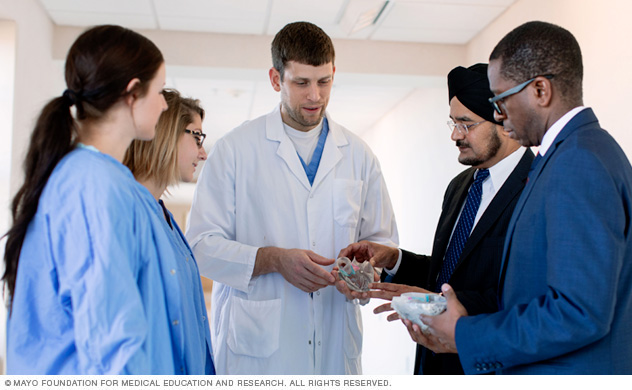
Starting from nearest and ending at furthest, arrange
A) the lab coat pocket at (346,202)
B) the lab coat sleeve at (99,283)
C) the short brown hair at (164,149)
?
the lab coat sleeve at (99,283) < the short brown hair at (164,149) < the lab coat pocket at (346,202)

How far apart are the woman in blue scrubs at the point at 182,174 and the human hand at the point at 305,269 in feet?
1.35

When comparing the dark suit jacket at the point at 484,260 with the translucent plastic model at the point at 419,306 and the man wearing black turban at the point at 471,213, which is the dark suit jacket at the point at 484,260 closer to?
the man wearing black turban at the point at 471,213

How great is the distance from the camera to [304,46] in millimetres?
2295

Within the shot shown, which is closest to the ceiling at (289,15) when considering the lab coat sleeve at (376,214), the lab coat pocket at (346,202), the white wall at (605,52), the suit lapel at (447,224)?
the white wall at (605,52)

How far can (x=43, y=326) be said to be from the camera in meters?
1.18

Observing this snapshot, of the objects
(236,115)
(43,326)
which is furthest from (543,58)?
(236,115)

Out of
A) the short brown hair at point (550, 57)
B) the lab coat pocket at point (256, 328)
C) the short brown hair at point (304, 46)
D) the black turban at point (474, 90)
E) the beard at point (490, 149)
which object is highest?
the short brown hair at point (304, 46)

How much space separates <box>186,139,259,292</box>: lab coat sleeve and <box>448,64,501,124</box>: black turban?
90 centimetres

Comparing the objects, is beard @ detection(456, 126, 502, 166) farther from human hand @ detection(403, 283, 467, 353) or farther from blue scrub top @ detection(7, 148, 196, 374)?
blue scrub top @ detection(7, 148, 196, 374)

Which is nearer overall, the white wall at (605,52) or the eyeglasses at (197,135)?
the eyeglasses at (197,135)

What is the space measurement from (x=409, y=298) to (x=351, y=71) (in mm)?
3691

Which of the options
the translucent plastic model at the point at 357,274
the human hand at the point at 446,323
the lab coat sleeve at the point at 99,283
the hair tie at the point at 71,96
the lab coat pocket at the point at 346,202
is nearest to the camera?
the lab coat sleeve at the point at 99,283

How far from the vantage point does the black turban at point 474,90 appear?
2.08 metres

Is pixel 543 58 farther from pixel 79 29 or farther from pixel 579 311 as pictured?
pixel 79 29
